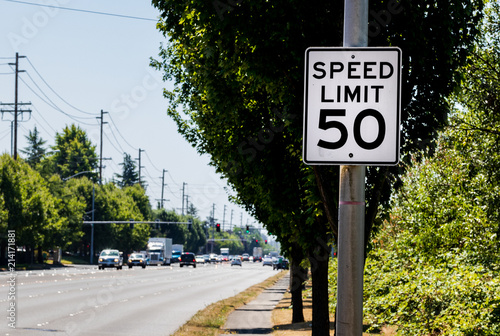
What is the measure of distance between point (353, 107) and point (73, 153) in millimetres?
117004

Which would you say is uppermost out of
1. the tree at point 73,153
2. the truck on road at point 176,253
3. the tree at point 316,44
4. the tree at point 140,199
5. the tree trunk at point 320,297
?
the tree at point 73,153

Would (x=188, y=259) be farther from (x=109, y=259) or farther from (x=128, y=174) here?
(x=128, y=174)

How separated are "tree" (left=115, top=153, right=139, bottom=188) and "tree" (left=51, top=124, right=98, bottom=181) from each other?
28.5 m

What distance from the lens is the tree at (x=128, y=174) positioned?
5935 inches

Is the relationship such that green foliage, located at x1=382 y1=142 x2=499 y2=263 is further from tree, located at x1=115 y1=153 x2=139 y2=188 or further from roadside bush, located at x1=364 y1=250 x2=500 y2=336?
tree, located at x1=115 y1=153 x2=139 y2=188

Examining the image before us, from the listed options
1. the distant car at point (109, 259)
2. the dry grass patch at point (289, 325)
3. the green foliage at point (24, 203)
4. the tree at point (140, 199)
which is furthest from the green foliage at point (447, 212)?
the tree at point (140, 199)

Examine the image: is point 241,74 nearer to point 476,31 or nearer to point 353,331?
point 476,31

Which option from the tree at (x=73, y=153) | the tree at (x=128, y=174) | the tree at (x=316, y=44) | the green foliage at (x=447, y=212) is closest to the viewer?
the tree at (x=316, y=44)

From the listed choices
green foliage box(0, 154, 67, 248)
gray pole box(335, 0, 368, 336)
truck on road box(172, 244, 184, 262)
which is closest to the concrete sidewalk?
gray pole box(335, 0, 368, 336)

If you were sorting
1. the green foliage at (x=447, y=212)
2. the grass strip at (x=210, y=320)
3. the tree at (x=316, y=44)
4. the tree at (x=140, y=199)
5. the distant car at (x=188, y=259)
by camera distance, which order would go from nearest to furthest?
the tree at (x=316, y=44), the green foliage at (x=447, y=212), the grass strip at (x=210, y=320), the distant car at (x=188, y=259), the tree at (x=140, y=199)

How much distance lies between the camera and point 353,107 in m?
4.40

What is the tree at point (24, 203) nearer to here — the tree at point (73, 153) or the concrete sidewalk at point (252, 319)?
the concrete sidewalk at point (252, 319)

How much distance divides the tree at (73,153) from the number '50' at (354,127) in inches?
4363

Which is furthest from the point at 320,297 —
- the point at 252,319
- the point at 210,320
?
the point at 252,319
